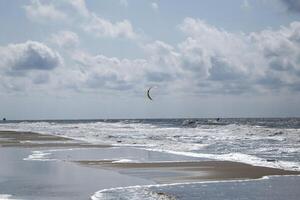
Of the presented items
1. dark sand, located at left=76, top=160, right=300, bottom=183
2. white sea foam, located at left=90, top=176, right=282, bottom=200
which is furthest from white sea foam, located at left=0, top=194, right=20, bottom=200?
dark sand, located at left=76, top=160, right=300, bottom=183

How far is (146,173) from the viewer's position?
701 inches

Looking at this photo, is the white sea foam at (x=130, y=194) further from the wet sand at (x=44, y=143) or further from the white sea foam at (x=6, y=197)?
the wet sand at (x=44, y=143)

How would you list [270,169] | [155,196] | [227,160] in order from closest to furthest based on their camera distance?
[155,196], [270,169], [227,160]

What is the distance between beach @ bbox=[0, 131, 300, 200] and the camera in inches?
522

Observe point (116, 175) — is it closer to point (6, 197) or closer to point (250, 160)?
point (6, 197)

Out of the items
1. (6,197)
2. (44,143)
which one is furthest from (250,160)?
(44,143)

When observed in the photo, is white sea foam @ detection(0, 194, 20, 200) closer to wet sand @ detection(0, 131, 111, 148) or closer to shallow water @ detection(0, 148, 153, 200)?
shallow water @ detection(0, 148, 153, 200)

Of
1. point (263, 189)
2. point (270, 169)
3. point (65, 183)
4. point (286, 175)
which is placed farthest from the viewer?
point (270, 169)

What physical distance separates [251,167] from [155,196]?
763 centimetres

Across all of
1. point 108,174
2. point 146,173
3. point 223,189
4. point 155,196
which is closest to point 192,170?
point 146,173

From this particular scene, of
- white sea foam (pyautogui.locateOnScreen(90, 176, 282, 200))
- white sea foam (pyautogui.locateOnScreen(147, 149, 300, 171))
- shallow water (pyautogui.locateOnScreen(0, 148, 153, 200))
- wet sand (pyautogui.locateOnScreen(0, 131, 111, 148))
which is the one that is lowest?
white sea foam (pyautogui.locateOnScreen(90, 176, 282, 200))

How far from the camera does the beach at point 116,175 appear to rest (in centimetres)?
1326

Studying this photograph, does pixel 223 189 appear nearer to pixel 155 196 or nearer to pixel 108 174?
pixel 155 196

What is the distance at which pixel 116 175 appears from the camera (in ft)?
56.2
